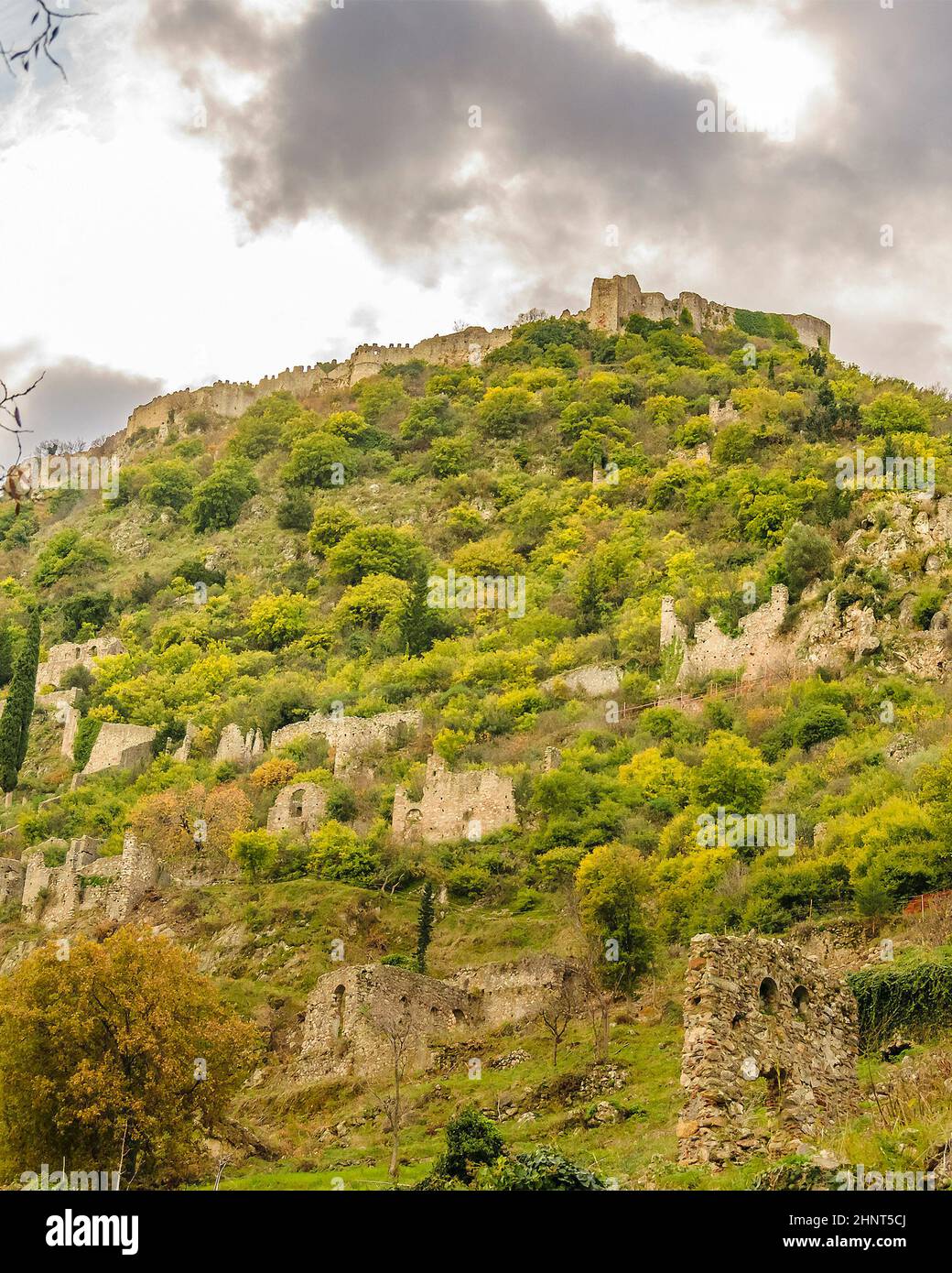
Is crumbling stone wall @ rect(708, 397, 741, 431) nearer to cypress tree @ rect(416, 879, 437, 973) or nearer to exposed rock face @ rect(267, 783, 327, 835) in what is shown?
exposed rock face @ rect(267, 783, 327, 835)

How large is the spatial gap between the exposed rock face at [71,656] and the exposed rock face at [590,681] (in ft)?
85.7

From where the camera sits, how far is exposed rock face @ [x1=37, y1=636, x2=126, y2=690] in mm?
75125

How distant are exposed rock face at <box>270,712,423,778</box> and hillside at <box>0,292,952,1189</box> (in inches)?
5.6

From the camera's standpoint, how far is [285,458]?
100188 mm

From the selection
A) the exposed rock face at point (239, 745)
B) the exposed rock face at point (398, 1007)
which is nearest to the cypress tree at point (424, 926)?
the exposed rock face at point (398, 1007)

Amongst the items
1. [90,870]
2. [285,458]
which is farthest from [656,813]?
[285,458]

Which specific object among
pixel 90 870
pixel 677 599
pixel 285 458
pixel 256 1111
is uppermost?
pixel 285 458

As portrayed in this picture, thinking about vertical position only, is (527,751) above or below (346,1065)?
above

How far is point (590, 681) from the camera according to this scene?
58.9 m

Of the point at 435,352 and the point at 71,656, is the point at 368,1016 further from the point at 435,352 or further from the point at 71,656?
the point at 435,352

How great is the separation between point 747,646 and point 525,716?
27.5 ft

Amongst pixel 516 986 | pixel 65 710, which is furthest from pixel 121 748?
pixel 516 986
